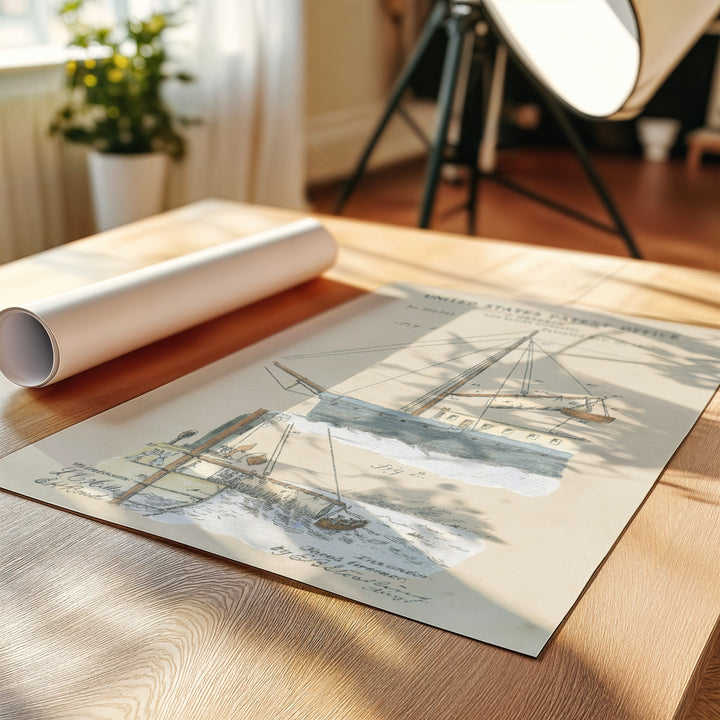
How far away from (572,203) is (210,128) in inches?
61.1

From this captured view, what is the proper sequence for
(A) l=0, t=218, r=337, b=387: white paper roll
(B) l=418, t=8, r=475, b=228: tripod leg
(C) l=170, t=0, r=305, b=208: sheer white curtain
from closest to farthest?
(A) l=0, t=218, r=337, b=387: white paper roll < (B) l=418, t=8, r=475, b=228: tripod leg < (C) l=170, t=0, r=305, b=208: sheer white curtain

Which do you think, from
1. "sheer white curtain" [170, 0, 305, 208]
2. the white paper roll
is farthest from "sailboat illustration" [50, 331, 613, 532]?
"sheer white curtain" [170, 0, 305, 208]

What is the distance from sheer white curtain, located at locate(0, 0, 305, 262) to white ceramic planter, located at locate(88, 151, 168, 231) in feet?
0.49

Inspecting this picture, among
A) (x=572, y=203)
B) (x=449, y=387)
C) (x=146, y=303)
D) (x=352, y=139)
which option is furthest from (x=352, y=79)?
(x=449, y=387)

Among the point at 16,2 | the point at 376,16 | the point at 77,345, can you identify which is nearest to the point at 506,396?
the point at 77,345

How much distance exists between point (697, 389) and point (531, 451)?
0.75 feet

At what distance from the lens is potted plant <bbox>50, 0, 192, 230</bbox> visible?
2.48 metres

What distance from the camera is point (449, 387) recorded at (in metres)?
0.84

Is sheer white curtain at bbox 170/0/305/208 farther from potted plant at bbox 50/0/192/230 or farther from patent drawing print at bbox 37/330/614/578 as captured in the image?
A: patent drawing print at bbox 37/330/614/578

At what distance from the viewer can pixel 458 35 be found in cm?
168

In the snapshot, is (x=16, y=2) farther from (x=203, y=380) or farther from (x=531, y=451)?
(x=531, y=451)

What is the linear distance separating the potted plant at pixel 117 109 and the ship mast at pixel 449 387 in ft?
6.10

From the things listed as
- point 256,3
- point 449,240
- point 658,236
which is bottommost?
point 658,236

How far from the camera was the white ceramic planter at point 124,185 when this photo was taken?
2520 millimetres
